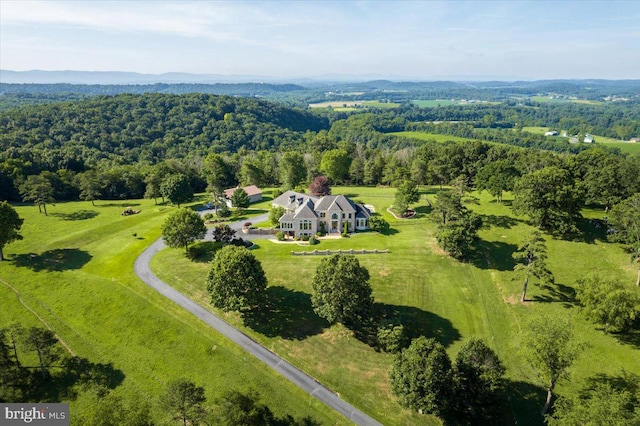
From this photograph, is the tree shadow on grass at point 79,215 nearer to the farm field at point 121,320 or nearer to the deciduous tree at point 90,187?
the deciduous tree at point 90,187

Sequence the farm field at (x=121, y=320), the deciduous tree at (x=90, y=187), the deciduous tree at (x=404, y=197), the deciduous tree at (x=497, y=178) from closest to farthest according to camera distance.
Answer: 1. the farm field at (x=121, y=320)
2. the deciduous tree at (x=404, y=197)
3. the deciduous tree at (x=497, y=178)
4. the deciduous tree at (x=90, y=187)

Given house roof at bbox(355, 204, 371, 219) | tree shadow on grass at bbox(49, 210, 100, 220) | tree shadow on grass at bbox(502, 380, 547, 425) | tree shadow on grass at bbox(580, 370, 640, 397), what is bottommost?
tree shadow on grass at bbox(502, 380, 547, 425)

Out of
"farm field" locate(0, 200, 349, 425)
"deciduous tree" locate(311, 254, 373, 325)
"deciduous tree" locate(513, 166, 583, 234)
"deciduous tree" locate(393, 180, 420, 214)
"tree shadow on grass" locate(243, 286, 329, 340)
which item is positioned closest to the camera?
"farm field" locate(0, 200, 349, 425)

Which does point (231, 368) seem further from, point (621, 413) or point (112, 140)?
point (112, 140)

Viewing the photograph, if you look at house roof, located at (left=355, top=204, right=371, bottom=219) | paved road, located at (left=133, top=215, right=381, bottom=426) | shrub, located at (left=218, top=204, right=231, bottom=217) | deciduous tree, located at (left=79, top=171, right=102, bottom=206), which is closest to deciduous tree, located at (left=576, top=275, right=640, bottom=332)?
paved road, located at (left=133, top=215, right=381, bottom=426)

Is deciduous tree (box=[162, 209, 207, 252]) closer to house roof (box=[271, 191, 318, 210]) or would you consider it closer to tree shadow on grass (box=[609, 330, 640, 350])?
house roof (box=[271, 191, 318, 210])

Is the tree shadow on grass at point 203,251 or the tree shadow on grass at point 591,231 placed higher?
the tree shadow on grass at point 591,231

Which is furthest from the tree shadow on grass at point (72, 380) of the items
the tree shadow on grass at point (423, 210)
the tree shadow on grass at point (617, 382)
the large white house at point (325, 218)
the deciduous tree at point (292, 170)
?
the deciduous tree at point (292, 170)
